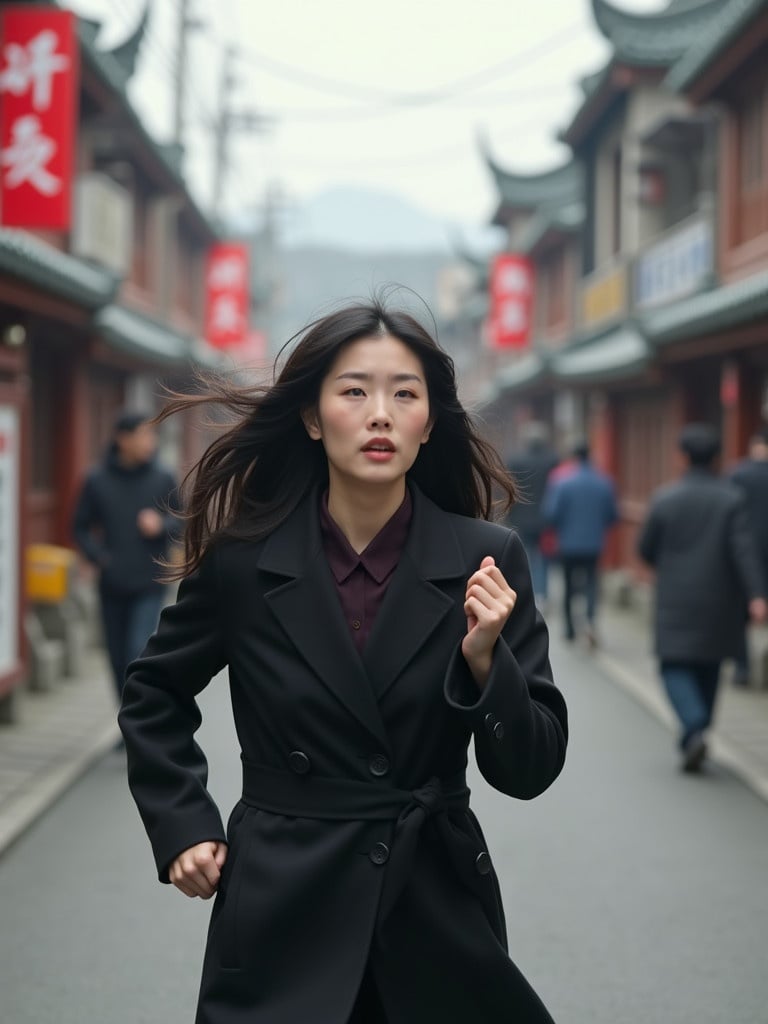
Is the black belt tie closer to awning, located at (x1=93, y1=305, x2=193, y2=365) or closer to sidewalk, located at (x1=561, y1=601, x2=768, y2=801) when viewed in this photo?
sidewalk, located at (x1=561, y1=601, x2=768, y2=801)

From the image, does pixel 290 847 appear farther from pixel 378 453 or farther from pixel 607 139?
pixel 607 139

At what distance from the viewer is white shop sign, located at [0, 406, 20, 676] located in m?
10.0

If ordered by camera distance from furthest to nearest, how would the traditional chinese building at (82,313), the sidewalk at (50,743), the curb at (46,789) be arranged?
the traditional chinese building at (82,313) < the sidewalk at (50,743) < the curb at (46,789)

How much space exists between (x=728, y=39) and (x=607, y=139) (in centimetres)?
1127

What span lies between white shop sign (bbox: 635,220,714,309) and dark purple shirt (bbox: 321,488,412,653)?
621 inches

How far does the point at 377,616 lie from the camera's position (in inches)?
113

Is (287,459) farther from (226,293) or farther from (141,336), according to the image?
(226,293)

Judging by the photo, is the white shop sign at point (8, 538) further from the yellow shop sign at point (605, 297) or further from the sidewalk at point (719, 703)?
the yellow shop sign at point (605, 297)

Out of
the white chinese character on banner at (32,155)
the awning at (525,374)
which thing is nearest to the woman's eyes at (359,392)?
the white chinese character on banner at (32,155)

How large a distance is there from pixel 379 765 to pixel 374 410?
659 millimetres

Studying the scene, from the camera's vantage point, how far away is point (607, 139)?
26.3 m

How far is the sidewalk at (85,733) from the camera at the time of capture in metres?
8.01

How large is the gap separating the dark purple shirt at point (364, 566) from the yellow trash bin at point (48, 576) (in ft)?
29.6

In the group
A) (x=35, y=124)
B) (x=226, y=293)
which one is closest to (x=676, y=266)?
(x=35, y=124)
